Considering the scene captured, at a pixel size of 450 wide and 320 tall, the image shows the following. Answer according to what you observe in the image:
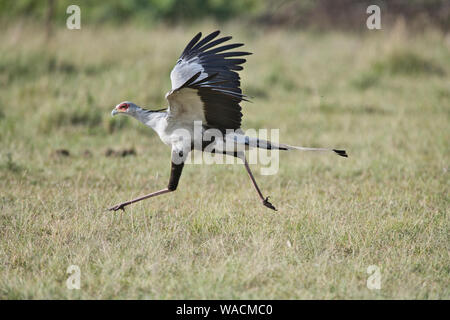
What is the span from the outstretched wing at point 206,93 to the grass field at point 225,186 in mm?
822

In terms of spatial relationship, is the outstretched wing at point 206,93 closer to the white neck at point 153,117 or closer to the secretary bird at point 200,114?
the secretary bird at point 200,114

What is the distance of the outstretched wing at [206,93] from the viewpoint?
4.07m

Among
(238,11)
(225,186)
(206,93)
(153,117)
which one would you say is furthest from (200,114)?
(238,11)

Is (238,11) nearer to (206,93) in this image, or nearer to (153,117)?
(153,117)

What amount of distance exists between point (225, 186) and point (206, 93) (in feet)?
5.38

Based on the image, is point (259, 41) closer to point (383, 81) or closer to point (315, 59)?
point (315, 59)

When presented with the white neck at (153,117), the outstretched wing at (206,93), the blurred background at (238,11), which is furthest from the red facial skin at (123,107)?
the blurred background at (238,11)

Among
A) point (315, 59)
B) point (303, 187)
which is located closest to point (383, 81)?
point (315, 59)

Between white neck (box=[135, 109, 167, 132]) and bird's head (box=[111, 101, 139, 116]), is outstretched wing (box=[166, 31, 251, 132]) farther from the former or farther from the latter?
bird's head (box=[111, 101, 139, 116])

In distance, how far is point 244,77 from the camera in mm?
10398

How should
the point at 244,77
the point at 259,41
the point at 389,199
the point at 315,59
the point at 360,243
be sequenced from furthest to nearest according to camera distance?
the point at 259,41 < the point at 315,59 < the point at 244,77 < the point at 389,199 < the point at 360,243

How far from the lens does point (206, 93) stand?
4.12 m

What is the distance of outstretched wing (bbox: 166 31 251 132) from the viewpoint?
407 cm
